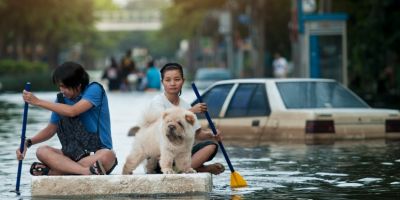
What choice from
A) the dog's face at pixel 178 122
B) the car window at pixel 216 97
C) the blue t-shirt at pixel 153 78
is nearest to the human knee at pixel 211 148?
the dog's face at pixel 178 122

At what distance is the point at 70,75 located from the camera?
→ 36.3ft

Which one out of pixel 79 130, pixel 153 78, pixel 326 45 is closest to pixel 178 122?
pixel 79 130

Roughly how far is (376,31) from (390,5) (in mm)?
1105

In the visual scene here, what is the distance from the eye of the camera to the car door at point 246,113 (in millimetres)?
19734

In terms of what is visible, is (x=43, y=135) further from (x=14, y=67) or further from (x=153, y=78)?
(x=14, y=67)

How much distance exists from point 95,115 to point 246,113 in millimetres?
8741

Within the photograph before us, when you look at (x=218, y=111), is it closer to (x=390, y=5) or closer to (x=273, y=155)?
(x=273, y=155)

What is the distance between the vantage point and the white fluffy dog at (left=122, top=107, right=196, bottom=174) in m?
11.1

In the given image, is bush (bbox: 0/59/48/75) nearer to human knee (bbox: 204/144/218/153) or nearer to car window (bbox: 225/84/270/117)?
car window (bbox: 225/84/270/117)

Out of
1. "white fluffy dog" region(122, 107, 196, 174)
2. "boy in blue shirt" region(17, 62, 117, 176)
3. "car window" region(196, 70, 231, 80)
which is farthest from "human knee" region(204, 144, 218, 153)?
"car window" region(196, 70, 231, 80)

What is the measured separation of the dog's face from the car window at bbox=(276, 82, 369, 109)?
8438 mm

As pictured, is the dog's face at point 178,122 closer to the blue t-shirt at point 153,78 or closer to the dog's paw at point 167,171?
the dog's paw at point 167,171

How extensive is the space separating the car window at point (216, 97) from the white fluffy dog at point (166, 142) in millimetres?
8058

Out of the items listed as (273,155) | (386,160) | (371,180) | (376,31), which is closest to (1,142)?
(273,155)
